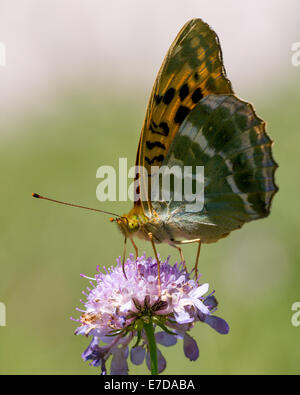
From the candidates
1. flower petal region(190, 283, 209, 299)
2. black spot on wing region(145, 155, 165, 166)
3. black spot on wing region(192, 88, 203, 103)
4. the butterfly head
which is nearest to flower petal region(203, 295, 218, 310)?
flower petal region(190, 283, 209, 299)

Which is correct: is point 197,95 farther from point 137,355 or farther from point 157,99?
point 137,355

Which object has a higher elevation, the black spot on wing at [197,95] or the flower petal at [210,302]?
the black spot on wing at [197,95]

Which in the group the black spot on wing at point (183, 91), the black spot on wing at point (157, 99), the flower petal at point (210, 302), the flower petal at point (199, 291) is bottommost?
the flower petal at point (210, 302)

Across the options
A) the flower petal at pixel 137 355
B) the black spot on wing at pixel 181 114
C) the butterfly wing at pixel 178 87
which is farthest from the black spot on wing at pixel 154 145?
the flower petal at pixel 137 355

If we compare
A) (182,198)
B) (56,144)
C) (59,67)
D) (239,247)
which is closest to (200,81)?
(182,198)

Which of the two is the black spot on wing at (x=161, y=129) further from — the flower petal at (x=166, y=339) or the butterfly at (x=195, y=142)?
the flower petal at (x=166, y=339)

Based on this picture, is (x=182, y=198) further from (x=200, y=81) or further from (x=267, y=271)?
(x=267, y=271)

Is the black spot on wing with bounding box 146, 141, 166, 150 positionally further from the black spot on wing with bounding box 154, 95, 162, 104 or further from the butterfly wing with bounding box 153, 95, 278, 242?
the black spot on wing with bounding box 154, 95, 162, 104
